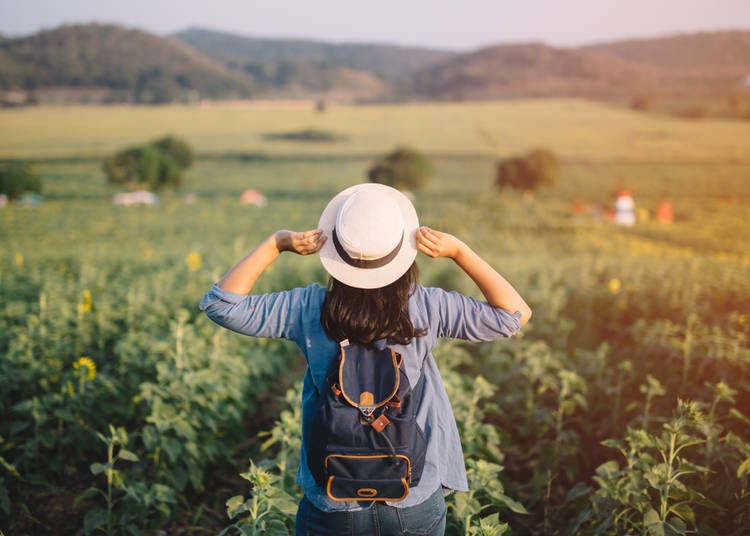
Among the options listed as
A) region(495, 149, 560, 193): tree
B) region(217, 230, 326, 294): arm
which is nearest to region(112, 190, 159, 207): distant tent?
region(495, 149, 560, 193): tree

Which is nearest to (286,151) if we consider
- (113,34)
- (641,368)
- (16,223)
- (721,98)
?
(113,34)

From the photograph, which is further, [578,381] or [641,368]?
[641,368]

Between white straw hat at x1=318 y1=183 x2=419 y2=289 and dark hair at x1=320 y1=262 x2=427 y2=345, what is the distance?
6 cm

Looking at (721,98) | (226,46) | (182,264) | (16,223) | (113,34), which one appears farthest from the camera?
(226,46)

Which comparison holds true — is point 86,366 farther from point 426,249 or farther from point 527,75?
point 527,75

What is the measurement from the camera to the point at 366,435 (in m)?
1.91

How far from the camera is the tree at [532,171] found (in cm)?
4025

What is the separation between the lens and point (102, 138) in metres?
43.8

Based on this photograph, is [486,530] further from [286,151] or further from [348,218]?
[286,151]

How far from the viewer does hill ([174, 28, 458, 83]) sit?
8812 cm

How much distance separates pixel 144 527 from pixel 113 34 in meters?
53.0

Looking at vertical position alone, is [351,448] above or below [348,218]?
below

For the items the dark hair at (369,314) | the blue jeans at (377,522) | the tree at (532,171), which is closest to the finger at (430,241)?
the dark hair at (369,314)

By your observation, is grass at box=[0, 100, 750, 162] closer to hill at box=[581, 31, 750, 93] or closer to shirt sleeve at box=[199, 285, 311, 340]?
hill at box=[581, 31, 750, 93]
